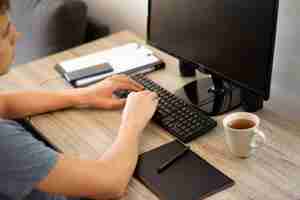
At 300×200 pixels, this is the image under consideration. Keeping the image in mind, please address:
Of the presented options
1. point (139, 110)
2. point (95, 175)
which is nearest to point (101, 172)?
point (95, 175)

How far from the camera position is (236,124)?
1.22 m

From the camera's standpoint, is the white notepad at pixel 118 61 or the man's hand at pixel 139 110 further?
the white notepad at pixel 118 61

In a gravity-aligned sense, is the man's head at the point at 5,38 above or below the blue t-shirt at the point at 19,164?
above

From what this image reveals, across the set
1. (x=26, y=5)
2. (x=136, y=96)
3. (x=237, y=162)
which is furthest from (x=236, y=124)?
(x=26, y=5)

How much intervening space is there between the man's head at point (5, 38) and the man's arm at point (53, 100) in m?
0.31

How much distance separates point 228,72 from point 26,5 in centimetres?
122

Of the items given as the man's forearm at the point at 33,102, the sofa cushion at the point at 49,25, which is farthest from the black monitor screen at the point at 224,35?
the sofa cushion at the point at 49,25

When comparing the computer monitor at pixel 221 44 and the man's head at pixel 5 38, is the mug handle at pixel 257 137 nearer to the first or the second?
the computer monitor at pixel 221 44

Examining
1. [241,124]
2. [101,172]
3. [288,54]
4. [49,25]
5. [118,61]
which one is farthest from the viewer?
[49,25]

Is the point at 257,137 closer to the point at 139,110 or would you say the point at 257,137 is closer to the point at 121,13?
the point at 139,110

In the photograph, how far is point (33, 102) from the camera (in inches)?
57.6

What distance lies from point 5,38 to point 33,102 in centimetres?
38

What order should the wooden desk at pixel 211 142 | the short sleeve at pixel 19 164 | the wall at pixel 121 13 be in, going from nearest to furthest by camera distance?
1. the short sleeve at pixel 19 164
2. the wooden desk at pixel 211 142
3. the wall at pixel 121 13

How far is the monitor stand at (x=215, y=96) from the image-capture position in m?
1.39
